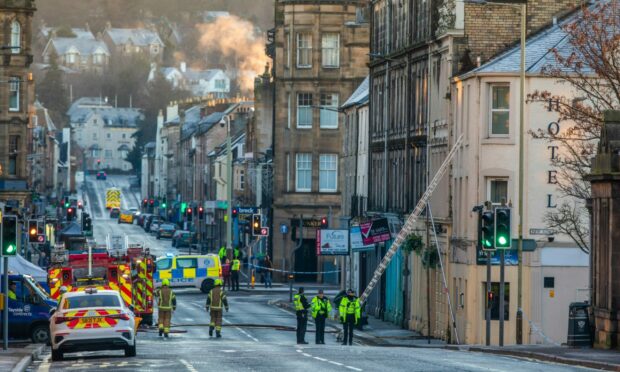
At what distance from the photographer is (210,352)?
40312 mm

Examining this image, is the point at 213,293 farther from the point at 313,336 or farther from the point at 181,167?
the point at 181,167

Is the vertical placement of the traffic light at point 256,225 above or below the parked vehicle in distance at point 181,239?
above

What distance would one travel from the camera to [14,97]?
106m

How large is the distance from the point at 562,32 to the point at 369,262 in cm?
1922

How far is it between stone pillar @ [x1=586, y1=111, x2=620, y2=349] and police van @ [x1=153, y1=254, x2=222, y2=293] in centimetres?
4250

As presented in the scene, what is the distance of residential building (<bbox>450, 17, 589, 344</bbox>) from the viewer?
176 feet

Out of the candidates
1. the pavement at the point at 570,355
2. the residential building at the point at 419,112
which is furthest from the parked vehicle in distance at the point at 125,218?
the pavement at the point at 570,355

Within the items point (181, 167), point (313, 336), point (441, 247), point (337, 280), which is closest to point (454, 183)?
point (441, 247)

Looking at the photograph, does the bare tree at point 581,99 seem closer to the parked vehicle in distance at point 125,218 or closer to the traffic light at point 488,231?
the traffic light at point 488,231

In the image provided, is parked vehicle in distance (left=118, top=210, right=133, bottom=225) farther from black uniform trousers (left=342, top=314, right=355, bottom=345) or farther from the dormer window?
black uniform trousers (left=342, top=314, right=355, bottom=345)

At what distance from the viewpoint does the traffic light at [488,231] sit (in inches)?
1642

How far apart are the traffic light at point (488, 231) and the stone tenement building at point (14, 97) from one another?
210ft

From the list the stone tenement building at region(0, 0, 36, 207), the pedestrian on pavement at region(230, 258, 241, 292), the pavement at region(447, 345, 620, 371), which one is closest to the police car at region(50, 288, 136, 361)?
the pavement at region(447, 345, 620, 371)

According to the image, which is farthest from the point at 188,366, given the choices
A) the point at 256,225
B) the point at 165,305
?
the point at 256,225
